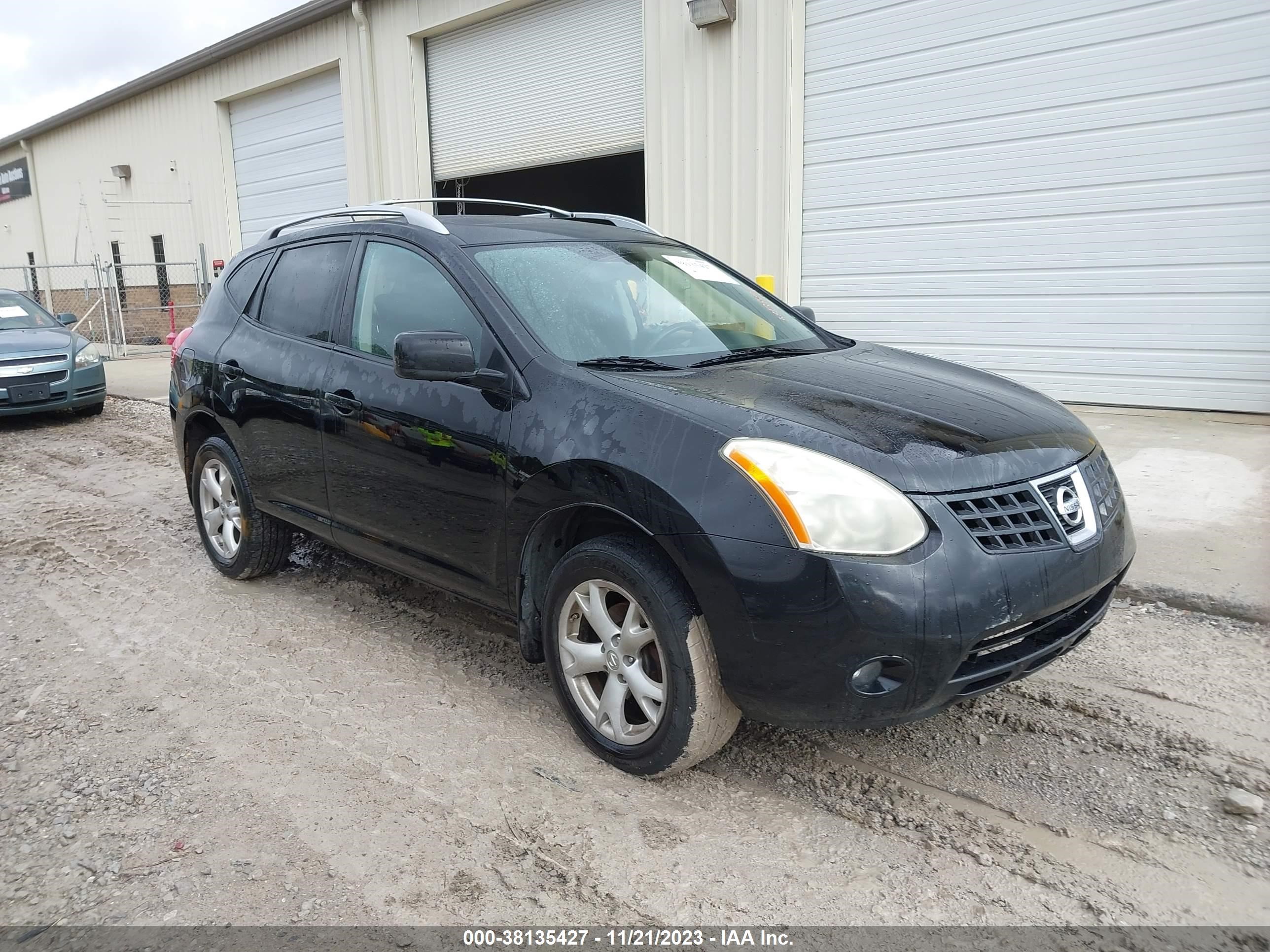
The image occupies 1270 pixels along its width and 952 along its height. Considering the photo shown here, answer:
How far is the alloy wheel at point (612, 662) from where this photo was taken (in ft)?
8.82

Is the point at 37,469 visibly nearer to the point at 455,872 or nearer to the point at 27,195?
the point at 455,872

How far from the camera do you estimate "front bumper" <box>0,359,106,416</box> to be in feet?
30.1

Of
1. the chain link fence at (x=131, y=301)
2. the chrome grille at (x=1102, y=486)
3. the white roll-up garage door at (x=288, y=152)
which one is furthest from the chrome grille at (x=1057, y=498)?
the chain link fence at (x=131, y=301)

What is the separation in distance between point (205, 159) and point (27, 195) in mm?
12109

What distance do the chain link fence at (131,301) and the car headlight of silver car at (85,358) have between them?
7732 millimetres

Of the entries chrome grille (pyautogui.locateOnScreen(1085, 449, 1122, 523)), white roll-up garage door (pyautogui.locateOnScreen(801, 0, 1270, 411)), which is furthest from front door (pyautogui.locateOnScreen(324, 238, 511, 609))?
white roll-up garage door (pyautogui.locateOnScreen(801, 0, 1270, 411))

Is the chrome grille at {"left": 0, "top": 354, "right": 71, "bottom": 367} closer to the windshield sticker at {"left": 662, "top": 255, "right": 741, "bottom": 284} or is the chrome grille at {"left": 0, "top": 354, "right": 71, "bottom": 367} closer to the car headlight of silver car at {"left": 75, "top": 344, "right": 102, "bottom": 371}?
the car headlight of silver car at {"left": 75, "top": 344, "right": 102, "bottom": 371}

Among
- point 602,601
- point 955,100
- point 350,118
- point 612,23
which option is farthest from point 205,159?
point 602,601

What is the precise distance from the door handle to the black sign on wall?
91.6 ft

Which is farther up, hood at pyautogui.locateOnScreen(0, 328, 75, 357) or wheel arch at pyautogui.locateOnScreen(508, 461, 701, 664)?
hood at pyautogui.locateOnScreen(0, 328, 75, 357)

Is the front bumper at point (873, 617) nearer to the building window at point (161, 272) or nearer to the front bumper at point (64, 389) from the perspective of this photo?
the front bumper at point (64, 389)

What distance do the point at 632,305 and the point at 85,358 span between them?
28.8 feet

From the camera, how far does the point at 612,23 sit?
1078 cm

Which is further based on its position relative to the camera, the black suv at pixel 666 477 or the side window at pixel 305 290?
the side window at pixel 305 290
